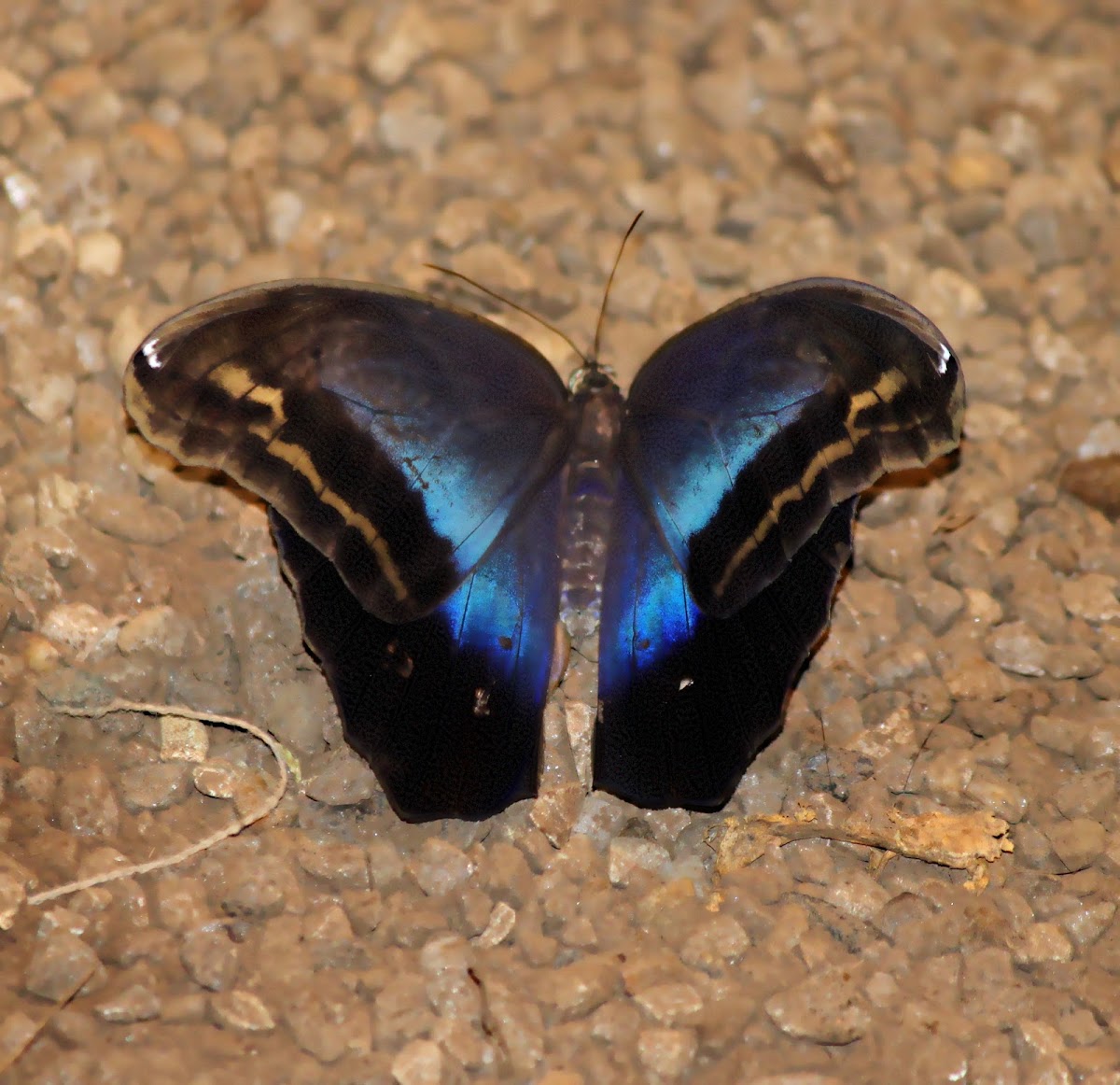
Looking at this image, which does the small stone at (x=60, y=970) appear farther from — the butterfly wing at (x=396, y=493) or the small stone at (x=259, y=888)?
the butterfly wing at (x=396, y=493)

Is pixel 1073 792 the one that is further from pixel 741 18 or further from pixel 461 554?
pixel 741 18

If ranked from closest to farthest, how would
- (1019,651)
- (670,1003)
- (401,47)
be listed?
1. (670,1003)
2. (1019,651)
3. (401,47)

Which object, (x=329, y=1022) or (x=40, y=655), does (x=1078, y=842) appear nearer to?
(x=329, y=1022)

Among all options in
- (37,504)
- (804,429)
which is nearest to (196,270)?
(37,504)

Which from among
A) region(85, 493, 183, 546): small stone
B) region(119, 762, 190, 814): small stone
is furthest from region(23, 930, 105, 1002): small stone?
region(85, 493, 183, 546): small stone

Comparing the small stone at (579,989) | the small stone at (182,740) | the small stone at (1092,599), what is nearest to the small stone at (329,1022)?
the small stone at (579,989)

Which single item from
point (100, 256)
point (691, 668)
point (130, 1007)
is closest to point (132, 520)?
point (100, 256)

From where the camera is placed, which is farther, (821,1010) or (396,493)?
(396,493)

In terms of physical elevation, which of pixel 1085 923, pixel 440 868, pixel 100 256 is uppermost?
pixel 100 256
